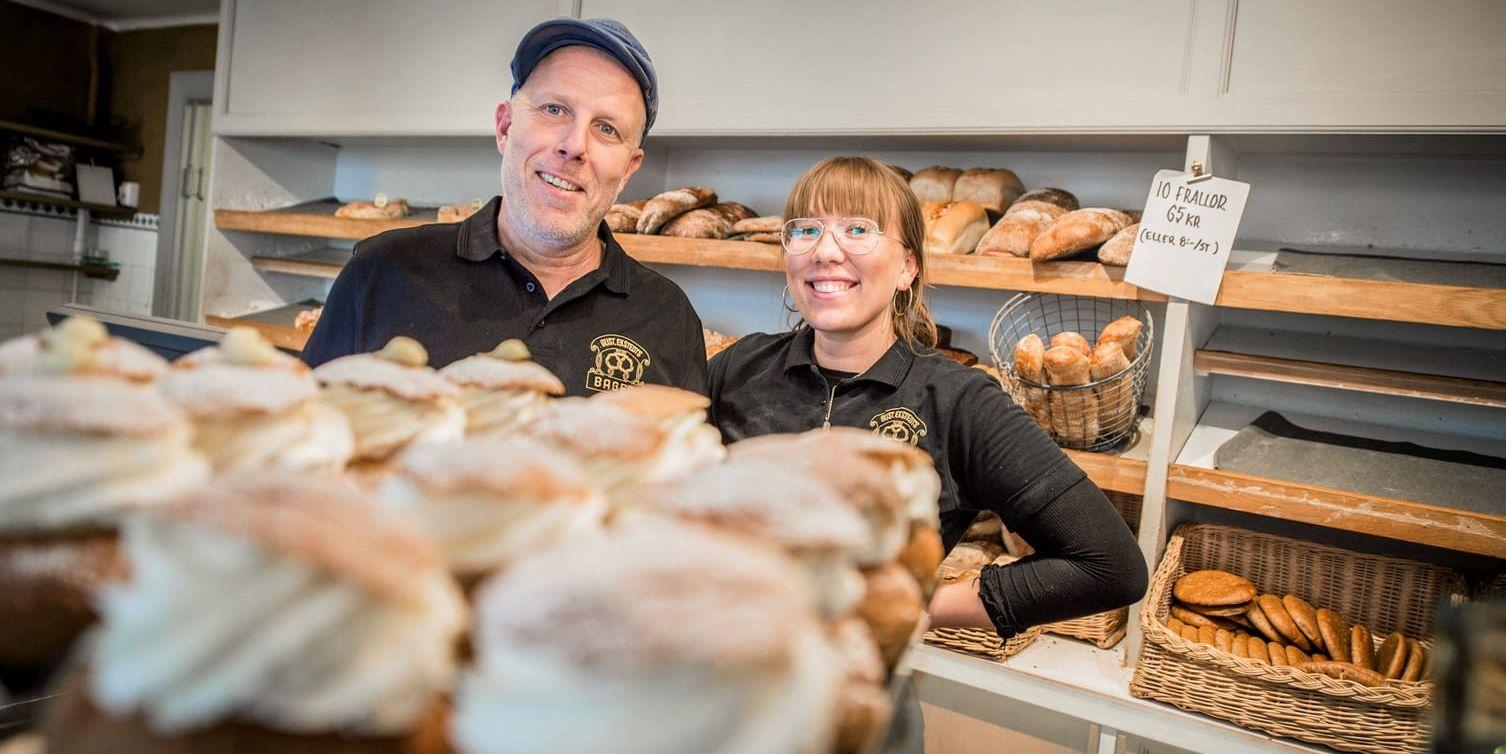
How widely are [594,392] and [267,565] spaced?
4.50 ft

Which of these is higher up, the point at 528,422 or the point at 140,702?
Result: the point at 528,422

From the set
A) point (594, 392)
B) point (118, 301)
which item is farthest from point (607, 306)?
point (118, 301)

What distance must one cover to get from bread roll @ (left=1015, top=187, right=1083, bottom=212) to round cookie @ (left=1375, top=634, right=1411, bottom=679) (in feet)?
4.26

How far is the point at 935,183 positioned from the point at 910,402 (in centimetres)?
124

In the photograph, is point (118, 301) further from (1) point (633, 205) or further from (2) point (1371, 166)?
(2) point (1371, 166)

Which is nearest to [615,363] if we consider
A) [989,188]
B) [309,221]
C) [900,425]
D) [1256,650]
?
[900,425]

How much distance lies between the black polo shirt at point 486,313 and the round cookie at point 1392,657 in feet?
5.31

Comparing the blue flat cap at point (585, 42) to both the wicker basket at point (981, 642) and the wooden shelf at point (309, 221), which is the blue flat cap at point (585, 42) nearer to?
the wicker basket at point (981, 642)

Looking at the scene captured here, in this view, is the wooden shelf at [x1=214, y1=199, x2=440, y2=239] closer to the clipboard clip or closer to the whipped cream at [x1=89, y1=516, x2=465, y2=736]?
the clipboard clip

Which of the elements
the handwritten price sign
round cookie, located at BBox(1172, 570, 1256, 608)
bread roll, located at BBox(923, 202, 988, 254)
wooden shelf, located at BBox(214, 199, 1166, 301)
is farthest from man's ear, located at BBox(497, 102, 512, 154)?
round cookie, located at BBox(1172, 570, 1256, 608)

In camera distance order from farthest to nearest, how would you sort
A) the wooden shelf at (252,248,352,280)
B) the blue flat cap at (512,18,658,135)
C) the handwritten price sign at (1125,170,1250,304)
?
the wooden shelf at (252,248,352,280) → the handwritten price sign at (1125,170,1250,304) → the blue flat cap at (512,18,658,135)

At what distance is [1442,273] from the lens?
7.02ft

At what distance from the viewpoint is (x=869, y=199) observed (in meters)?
1.90

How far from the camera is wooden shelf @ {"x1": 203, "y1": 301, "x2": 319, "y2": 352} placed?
3.66 meters
